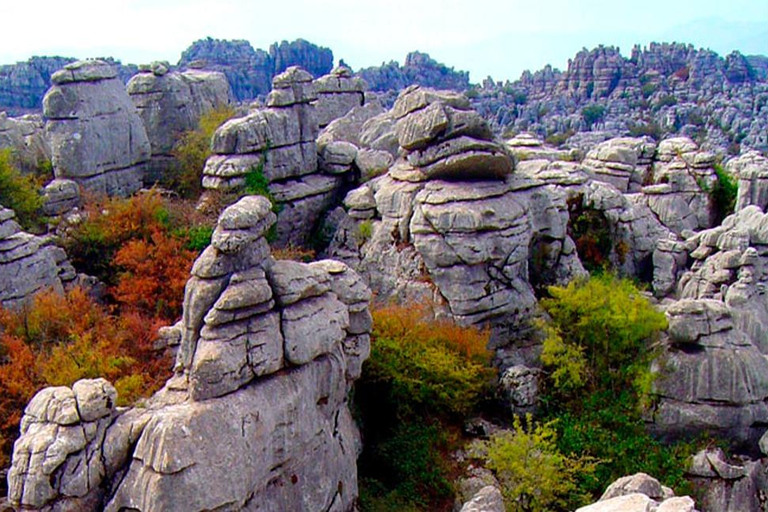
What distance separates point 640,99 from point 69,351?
4164 inches

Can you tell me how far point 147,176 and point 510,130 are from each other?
76385 millimetres

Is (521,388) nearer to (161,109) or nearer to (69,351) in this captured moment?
(69,351)

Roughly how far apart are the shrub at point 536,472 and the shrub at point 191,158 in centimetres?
1759

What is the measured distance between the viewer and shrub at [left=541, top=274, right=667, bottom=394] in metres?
20.5

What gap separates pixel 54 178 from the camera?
30.3 meters

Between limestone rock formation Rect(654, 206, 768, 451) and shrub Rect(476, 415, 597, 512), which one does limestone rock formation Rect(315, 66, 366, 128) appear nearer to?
limestone rock formation Rect(654, 206, 768, 451)

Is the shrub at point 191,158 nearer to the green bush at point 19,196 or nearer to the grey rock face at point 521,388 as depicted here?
the green bush at point 19,196

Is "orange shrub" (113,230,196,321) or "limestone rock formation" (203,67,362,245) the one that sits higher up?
"limestone rock formation" (203,67,362,245)

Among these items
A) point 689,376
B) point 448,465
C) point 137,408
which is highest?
point 137,408

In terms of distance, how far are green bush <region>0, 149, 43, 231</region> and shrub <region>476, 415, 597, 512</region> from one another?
59.3ft

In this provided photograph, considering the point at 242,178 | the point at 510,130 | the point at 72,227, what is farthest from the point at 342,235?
the point at 510,130

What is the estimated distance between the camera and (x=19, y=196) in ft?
86.2

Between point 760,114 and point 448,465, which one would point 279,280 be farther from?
point 760,114

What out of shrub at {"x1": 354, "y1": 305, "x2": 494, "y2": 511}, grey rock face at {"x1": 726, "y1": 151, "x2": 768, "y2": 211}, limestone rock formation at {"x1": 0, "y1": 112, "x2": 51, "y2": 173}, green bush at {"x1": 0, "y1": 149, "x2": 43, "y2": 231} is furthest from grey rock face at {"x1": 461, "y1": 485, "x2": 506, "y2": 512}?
limestone rock formation at {"x1": 0, "y1": 112, "x2": 51, "y2": 173}
